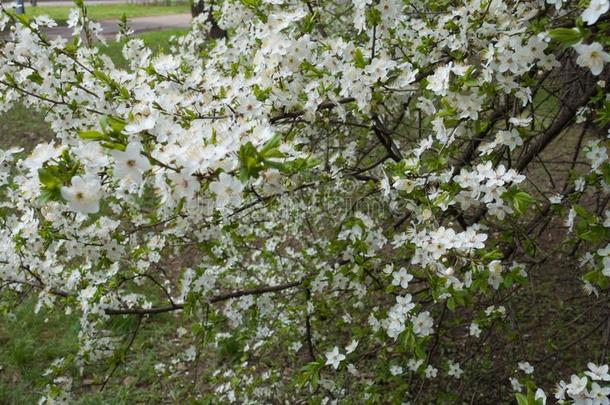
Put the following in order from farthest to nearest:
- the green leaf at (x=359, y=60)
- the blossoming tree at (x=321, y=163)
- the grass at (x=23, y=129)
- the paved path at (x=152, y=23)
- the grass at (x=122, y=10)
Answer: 1. the grass at (x=122, y=10)
2. the paved path at (x=152, y=23)
3. the grass at (x=23, y=129)
4. the green leaf at (x=359, y=60)
5. the blossoming tree at (x=321, y=163)

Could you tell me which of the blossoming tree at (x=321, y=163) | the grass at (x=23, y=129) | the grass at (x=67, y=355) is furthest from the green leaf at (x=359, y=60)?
the grass at (x=23, y=129)

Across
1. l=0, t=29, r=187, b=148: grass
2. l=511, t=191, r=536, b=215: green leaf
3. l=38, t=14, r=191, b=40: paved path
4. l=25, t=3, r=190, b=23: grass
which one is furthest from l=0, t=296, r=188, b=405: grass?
l=25, t=3, r=190, b=23: grass

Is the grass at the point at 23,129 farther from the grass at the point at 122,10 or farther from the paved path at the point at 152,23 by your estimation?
the grass at the point at 122,10

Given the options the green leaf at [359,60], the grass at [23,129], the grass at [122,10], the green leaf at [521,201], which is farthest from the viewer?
the grass at [122,10]

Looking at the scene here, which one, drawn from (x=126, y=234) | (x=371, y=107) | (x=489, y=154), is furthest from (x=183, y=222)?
(x=489, y=154)

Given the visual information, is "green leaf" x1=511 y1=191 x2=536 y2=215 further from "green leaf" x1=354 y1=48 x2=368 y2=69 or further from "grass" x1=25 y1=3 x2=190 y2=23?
"grass" x1=25 y1=3 x2=190 y2=23

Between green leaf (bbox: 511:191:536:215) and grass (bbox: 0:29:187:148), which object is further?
grass (bbox: 0:29:187:148)

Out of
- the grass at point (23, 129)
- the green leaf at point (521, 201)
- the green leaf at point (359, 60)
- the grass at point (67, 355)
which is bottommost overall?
the grass at point (67, 355)

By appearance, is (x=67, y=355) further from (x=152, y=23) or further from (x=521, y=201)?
(x=152, y=23)

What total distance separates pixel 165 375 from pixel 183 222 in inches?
79.5

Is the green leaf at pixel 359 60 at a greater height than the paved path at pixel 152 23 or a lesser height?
greater

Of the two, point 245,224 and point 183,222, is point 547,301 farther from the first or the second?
point 183,222

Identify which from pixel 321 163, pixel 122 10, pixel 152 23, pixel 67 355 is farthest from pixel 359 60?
pixel 122 10

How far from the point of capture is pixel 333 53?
7.95ft
